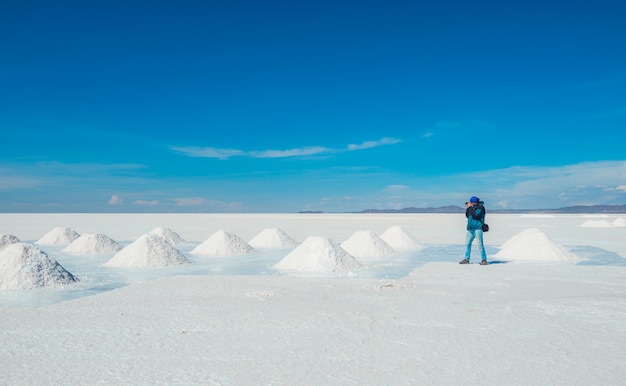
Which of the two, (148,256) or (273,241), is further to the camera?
(273,241)

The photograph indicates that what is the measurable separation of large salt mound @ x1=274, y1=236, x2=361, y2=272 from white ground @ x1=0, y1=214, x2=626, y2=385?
61cm

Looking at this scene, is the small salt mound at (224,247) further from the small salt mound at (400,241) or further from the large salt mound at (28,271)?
the large salt mound at (28,271)

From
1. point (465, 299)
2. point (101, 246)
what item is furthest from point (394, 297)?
point (101, 246)

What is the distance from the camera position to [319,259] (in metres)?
7.41

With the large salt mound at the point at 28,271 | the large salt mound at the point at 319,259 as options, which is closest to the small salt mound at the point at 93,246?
the large salt mound at the point at 28,271

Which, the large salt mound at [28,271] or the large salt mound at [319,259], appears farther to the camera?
the large salt mound at [319,259]

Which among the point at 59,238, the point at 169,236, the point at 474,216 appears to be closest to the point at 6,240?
the point at 59,238

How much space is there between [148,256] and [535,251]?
651 cm

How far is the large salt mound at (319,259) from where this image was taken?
7285 mm

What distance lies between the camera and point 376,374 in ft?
9.16

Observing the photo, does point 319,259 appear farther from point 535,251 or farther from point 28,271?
point 535,251

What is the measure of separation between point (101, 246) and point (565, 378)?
31.2 feet

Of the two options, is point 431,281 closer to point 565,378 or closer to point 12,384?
point 565,378

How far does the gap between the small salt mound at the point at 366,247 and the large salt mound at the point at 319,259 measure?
170 cm
